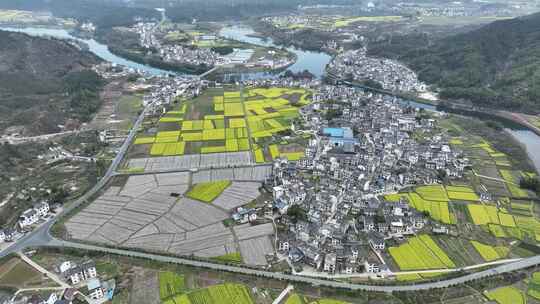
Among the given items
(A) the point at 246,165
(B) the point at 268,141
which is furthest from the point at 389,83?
(A) the point at 246,165

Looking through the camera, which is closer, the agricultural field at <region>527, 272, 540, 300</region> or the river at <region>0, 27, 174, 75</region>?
the agricultural field at <region>527, 272, 540, 300</region>

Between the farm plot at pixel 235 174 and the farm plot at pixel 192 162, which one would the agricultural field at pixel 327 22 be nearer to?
the farm plot at pixel 192 162

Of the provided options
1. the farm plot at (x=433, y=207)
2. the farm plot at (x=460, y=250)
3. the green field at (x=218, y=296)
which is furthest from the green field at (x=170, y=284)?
the farm plot at (x=433, y=207)

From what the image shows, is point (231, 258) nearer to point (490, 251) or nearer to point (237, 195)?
point (237, 195)

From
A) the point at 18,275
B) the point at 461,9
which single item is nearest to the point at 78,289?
the point at 18,275

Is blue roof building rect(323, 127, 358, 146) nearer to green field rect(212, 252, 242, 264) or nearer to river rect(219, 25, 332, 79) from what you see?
green field rect(212, 252, 242, 264)

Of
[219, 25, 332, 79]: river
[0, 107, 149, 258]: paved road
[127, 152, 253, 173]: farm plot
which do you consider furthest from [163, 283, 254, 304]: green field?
[219, 25, 332, 79]: river
